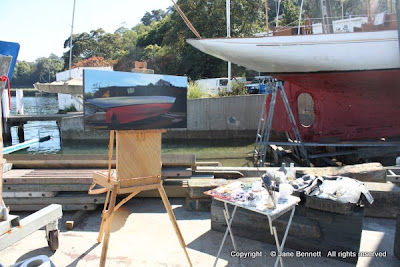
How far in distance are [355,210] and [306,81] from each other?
8194 mm

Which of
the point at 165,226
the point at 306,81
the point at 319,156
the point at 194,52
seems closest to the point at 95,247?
the point at 165,226

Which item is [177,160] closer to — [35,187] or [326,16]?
[35,187]

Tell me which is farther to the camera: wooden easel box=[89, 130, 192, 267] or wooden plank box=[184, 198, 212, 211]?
wooden plank box=[184, 198, 212, 211]

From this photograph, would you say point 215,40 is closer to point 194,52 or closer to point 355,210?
point 355,210

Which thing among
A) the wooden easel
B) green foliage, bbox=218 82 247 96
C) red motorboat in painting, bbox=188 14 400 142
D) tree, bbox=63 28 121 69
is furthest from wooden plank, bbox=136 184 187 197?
tree, bbox=63 28 121 69

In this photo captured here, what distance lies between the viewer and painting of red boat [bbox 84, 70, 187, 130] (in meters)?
3.70

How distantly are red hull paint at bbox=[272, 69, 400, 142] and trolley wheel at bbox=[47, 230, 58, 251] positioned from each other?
28.6 feet

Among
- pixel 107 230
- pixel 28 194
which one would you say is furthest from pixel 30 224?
pixel 28 194

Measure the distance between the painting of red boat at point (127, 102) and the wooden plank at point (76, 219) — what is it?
172 centimetres

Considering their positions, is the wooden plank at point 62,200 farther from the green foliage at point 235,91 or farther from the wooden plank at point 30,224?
the green foliage at point 235,91

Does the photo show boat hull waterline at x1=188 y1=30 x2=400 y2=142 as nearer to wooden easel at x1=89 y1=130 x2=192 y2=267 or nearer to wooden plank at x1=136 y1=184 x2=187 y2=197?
wooden plank at x1=136 y1=184 x2=187 y2=197

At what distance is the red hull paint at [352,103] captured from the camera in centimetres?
1076

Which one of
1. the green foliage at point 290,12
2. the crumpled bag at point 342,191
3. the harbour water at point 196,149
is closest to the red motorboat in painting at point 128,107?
the crumpled bag at point 342,191

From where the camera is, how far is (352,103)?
1108 cm
